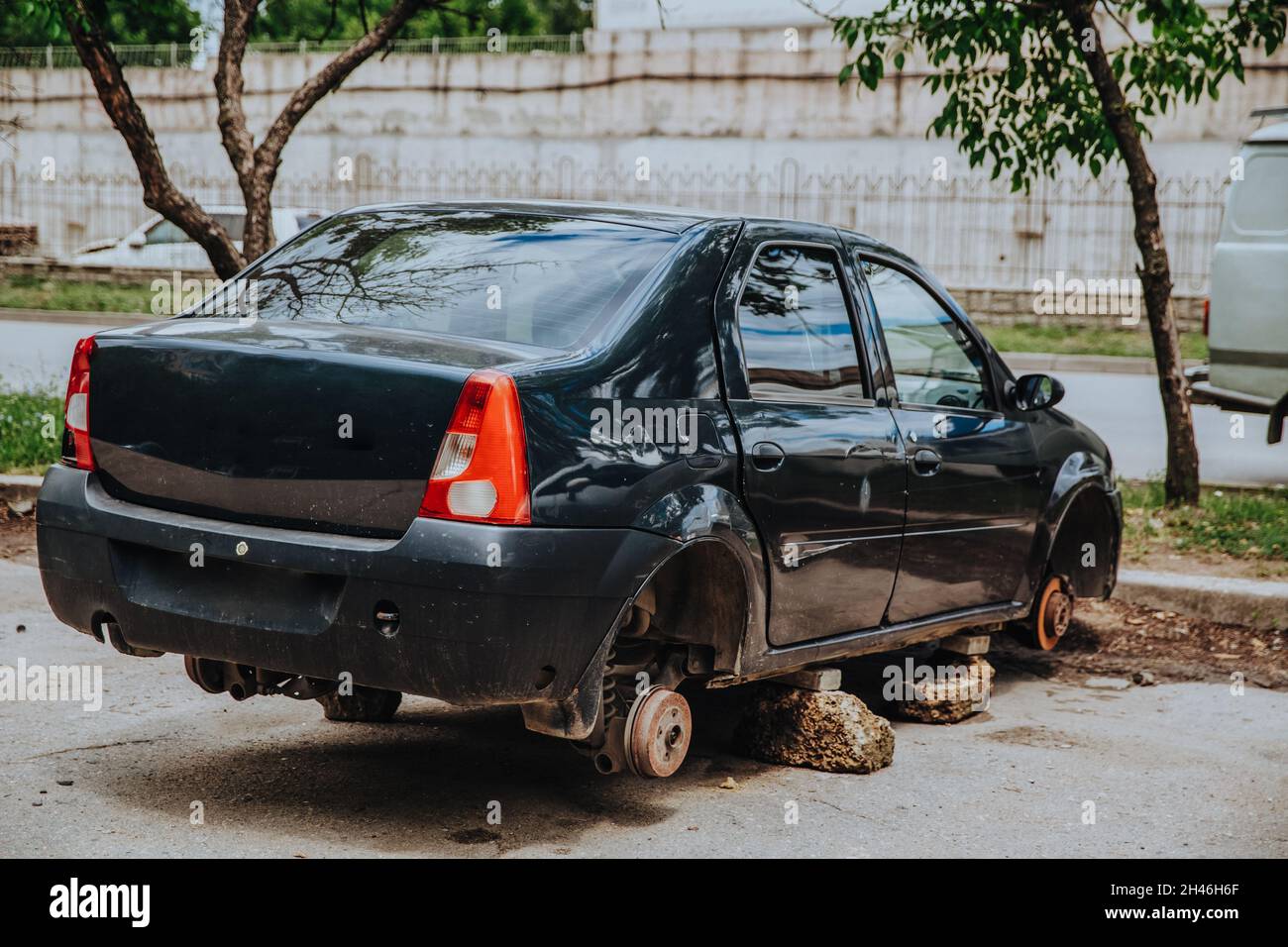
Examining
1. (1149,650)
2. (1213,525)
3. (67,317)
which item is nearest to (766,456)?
(1149,650)

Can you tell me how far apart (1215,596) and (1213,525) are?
1384 mm

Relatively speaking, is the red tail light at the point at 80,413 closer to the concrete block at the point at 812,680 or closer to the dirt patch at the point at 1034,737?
the concrete block at the point at 812,680

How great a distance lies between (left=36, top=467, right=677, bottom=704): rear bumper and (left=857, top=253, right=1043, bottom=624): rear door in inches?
56.6

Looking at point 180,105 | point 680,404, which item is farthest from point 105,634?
point 180,105

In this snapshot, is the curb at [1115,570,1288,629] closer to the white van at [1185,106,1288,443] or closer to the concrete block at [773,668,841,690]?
the concrete block at [773,668,841,690]

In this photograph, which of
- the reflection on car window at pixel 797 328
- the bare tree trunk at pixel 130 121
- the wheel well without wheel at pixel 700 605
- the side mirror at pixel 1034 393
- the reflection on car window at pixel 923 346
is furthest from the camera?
the bare tree trunk at pixel 130 121

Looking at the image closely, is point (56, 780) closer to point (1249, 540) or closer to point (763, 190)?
point (1249, 540)

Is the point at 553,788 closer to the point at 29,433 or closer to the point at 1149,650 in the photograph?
the point at 1149,650

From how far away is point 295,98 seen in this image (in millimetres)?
9422

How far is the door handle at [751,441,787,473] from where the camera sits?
4.45m

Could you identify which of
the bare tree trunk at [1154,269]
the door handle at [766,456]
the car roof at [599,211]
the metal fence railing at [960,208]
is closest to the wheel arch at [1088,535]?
the door handle at [766,456]

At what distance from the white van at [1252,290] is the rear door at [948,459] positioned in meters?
6.26

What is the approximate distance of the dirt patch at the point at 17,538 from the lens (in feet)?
25.3

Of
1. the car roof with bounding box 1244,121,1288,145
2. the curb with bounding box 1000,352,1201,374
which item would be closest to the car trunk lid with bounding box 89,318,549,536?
the car roof with bounding box 1244,121,1288,145
